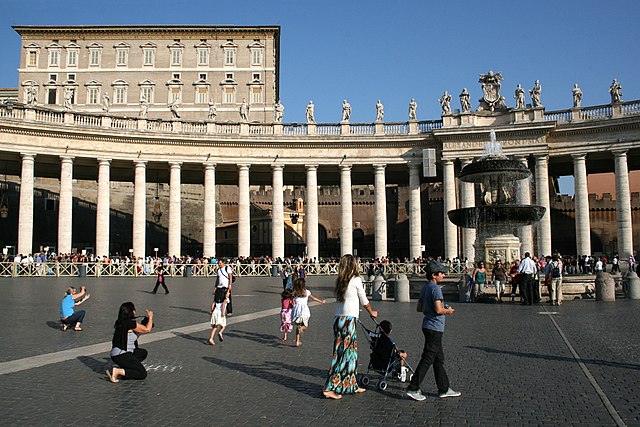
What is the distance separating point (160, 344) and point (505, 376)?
701cm

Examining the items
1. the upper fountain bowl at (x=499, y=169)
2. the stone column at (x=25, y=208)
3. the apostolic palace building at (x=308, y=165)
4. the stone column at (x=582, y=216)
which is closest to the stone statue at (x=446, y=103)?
the apostolic palace building at (x=308, y=165)

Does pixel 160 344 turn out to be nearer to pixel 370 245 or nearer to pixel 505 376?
pixel 505 376

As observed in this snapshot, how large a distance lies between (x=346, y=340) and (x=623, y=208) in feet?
122

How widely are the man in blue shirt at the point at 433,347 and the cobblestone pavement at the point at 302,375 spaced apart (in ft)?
0.50

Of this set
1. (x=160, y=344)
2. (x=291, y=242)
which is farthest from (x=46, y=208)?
(x=160, y=344)

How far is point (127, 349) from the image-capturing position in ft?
31.2

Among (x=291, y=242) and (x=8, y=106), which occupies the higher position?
(x=8, y=106)

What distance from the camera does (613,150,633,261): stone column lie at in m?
39.4

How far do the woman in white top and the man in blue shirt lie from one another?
746mm

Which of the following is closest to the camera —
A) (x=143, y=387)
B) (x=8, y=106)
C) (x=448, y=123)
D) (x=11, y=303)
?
(x=143, y=387)

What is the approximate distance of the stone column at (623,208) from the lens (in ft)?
129

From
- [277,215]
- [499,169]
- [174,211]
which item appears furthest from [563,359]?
[174,211]

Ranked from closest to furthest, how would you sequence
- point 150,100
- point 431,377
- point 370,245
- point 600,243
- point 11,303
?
point 431,377 < point 11,303 < point 600,243 < point 370,245 < point 150,100

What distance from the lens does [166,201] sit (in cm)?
6462
